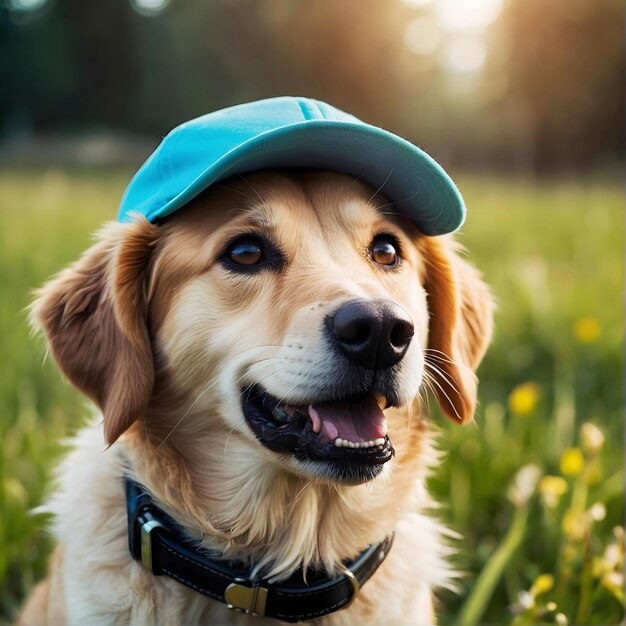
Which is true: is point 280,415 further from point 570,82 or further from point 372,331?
point 570,82

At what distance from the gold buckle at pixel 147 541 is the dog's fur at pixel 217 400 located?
67mm

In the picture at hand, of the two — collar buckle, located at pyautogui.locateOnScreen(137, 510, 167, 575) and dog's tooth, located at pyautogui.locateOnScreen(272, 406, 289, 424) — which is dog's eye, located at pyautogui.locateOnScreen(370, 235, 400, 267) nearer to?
dog's tooth, located at pyautogui.locateOnScreen(272, 406, 289, 424)

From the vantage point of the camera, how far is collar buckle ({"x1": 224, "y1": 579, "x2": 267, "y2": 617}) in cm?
201

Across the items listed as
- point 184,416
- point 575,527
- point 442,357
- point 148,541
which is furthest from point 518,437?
point 148,541

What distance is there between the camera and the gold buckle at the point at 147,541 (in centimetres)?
204

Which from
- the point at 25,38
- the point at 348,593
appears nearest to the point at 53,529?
the point at 348,593

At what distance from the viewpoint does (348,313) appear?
184cm

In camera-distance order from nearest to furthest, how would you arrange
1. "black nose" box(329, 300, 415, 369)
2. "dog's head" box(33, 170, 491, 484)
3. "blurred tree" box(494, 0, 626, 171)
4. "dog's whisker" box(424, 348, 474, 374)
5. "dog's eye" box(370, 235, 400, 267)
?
"black nose" box(329, 300, 415, 369) < "dog's head" box(33, 170, 491, 484) < "dog's eye" box(370, 235, 400, 267) < "dog's whisker" box(424, 348, 474, 374) < "blurred tree" box(494, 0, 626, 171)

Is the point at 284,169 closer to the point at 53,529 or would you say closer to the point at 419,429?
the point at 419,429

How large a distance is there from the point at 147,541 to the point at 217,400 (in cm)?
44

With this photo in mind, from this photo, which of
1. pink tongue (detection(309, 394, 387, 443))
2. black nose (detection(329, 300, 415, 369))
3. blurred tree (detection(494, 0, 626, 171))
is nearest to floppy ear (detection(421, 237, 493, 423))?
pink tongue (detection(309, 394, 387, 443))

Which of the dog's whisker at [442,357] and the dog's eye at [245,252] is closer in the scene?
the dog's eye at [245,252]

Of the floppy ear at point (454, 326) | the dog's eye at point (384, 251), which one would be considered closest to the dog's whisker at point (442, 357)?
the floppy ear at point (454, 326)

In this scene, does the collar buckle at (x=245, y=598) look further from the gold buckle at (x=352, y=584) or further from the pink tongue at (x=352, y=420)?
the pink tongue at (x=352, y=420)
